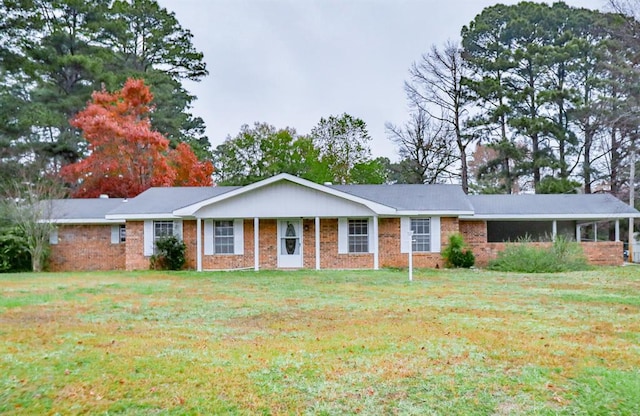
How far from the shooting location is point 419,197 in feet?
70.1

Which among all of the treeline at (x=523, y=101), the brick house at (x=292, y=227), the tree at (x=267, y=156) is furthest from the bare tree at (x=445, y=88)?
the brick house at (x=292, y=227)

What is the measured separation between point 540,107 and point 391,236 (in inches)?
738

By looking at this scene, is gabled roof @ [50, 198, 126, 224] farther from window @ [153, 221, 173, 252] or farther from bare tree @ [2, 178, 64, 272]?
window @ [153, 221, 173, 252]

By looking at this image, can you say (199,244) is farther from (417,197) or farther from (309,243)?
(417,197)

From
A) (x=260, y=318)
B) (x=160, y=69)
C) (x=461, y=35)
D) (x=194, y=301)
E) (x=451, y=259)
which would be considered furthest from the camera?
(x=160, y=69)

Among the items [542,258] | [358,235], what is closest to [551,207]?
[542,258]

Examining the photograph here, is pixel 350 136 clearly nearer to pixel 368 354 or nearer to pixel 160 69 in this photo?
pixel 160 69

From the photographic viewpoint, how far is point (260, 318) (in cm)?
855

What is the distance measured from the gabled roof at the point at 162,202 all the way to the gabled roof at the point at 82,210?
0.96 m

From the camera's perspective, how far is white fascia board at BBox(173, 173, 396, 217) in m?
18.7

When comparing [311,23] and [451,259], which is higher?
[311,23]

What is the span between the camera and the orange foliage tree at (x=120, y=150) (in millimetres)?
27750

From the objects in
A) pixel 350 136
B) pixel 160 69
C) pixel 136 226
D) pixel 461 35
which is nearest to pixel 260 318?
pixel 136 226

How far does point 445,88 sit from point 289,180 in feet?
63.8
